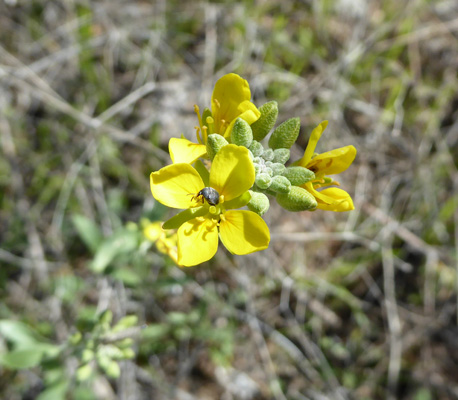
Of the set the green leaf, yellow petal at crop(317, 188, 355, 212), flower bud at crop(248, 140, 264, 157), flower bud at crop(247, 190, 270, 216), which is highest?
flower bud at crop(248, 140, 264, 157)

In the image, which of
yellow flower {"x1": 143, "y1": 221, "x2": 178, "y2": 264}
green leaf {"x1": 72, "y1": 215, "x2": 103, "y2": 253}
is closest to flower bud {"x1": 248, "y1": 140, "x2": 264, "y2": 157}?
yellow flower {"x1": 143, "y1": 221, "x2": 178, "y2": 264}

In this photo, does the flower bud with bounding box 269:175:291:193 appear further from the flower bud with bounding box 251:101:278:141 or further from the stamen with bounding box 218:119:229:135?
the stamen with bounding box 218:119:229:135

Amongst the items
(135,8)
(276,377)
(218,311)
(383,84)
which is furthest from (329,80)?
(276,377)

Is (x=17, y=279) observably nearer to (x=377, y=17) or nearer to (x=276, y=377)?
(x=276, y=377)

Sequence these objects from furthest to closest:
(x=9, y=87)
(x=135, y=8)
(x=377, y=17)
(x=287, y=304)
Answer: (x=377, y=17)
(x=135, y=8)
(x=9, y=87)
(x=287, y=304)

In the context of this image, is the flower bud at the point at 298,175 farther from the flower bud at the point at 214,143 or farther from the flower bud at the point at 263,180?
the flower bud at the point at 214,143

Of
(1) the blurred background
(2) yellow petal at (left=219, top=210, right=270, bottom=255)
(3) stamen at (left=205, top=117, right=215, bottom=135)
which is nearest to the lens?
(2) yellow petal at (left=219, top=210, right=270, bottom=255)
